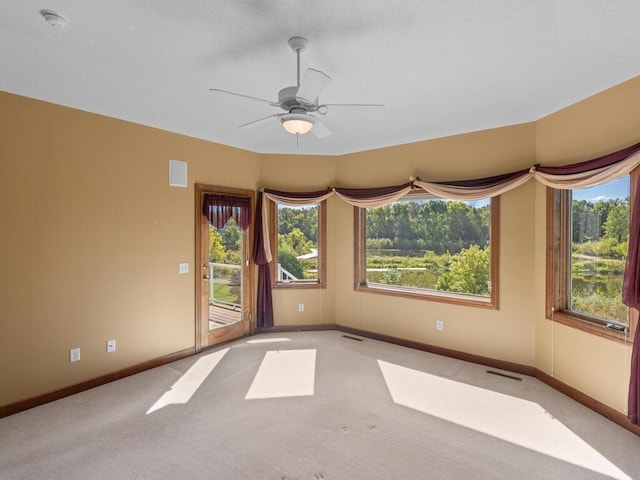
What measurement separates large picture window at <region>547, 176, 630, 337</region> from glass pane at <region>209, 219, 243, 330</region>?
12.1 ft

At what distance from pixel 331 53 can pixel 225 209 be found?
107 inches

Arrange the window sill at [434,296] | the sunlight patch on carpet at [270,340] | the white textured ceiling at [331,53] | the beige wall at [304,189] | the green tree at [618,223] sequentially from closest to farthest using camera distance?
the white textured ceiling at [331,53], the green tree at [618,223], the window sill at [434,296], the sunlight patch on carpet at [270,340], the beige wall at [304,189]

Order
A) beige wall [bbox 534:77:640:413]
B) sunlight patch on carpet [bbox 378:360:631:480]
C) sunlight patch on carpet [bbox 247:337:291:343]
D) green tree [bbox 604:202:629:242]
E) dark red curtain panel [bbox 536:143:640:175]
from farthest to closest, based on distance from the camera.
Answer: sunlight patch on carpet [bbox 247:337:291:343]
green tree [bbox 604:202:629:242]
beige wall [bbox 534:77:640:413]
dark red curtain panel [bbox 536:143:640:175]
sunlight patch on carpet [bbox 378:360:631:480]

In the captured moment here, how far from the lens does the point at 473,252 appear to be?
13.4 feet

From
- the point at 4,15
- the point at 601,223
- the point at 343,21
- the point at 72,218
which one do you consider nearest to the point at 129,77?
the point at 4,15

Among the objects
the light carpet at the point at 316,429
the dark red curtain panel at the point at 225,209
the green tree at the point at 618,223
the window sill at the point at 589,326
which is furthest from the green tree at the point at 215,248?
the green tree at the point at 618,223

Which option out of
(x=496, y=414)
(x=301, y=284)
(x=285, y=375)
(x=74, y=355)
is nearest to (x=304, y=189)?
(x=301, y=284)

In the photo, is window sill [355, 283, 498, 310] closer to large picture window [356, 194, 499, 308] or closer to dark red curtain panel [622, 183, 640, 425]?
large picture window [356, 194, 499, 308]

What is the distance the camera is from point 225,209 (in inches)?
176

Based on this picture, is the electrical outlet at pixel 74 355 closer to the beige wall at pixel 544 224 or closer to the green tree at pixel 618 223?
the beige wall at pixel 544 224

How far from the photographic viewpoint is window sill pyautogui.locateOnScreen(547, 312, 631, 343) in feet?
9.00

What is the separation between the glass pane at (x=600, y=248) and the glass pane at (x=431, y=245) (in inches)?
33.9

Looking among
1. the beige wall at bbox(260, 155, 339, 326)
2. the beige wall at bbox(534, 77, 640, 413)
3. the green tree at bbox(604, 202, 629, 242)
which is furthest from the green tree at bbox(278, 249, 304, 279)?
the green tree at bbox(604, 202, 629, 242)

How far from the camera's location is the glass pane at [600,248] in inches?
112
